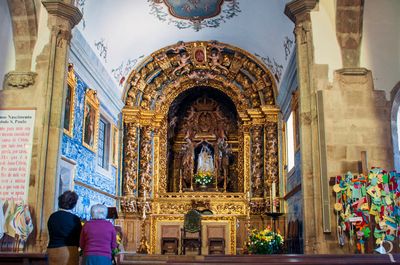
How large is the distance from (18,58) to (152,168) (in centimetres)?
805

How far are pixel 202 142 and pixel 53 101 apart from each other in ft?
30.3

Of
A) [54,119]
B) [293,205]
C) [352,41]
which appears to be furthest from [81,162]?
[352,41]

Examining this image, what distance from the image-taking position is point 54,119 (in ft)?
35.3

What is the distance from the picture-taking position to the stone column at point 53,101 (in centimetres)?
1030

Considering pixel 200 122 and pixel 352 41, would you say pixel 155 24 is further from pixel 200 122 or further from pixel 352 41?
pixel 352 41

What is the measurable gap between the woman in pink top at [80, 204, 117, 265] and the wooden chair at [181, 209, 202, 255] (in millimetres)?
10392

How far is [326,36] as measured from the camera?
10.8 m

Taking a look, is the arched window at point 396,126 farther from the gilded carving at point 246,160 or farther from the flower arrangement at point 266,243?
the gilded carving at point 246,160

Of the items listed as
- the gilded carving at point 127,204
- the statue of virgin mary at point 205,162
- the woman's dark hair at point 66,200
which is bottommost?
the woman's dark hair at point 66,200

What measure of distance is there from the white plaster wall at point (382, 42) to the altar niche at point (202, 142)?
876cm

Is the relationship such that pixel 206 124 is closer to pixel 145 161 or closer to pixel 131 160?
pixel 145 161

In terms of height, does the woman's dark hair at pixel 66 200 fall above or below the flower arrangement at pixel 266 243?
above

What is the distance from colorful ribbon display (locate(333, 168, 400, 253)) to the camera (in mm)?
9328

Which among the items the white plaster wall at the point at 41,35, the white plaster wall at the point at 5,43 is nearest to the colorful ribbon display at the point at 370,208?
the white plaster wall at the point at 41,35
